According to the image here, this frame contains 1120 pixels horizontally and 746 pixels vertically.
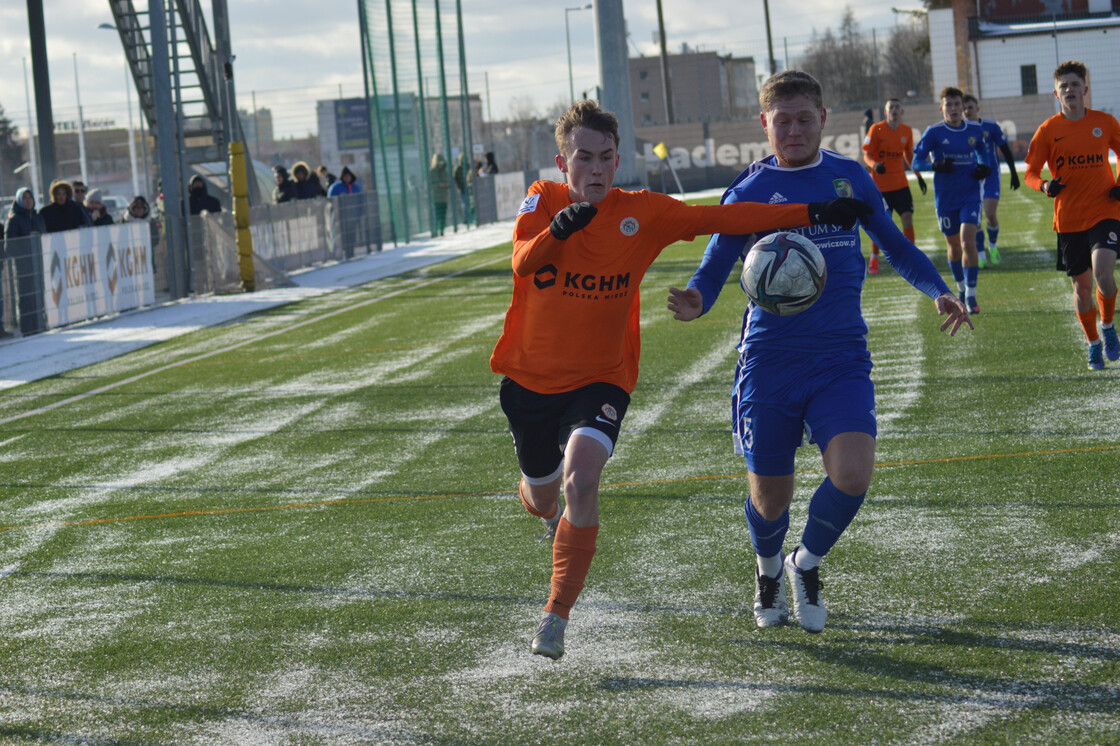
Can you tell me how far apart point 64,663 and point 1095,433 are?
228 inches

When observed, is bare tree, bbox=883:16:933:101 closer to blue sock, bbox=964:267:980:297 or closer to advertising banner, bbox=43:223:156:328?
advertising banner, bbox=43:223:156:328

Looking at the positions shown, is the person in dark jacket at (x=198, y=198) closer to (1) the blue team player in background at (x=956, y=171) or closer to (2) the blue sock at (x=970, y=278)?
(1) the blue team player in background at (x=956, y=171)

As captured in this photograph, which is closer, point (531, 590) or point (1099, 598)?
point (1099, 598)

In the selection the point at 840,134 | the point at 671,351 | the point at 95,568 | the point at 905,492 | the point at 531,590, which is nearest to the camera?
the point at 531,590

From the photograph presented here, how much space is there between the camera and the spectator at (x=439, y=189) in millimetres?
36719

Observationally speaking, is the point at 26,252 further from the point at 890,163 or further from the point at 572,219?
the point at 572,219

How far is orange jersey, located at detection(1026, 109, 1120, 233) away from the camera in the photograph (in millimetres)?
9664

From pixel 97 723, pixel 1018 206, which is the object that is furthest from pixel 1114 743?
pixel 1018 206

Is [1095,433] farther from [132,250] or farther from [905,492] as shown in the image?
[132,250]

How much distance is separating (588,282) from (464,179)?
35013mm

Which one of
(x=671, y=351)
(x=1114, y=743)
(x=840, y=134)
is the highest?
(x=840, y=134)

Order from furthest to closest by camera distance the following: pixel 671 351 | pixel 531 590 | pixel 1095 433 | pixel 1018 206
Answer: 1. pixel 1018 206
2. pixel 671 351
3. pixel 1095 433
4. pixel 531 590

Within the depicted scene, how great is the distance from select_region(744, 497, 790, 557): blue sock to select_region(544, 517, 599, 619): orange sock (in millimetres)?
623

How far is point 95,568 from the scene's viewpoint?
6.24 metres
